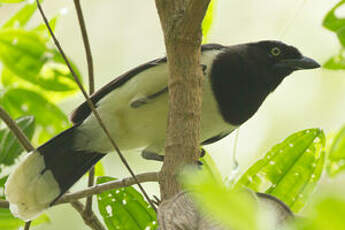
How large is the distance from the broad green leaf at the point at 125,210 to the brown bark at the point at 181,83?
0.40 m

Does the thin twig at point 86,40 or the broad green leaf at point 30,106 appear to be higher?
the thin twig at point 86,40

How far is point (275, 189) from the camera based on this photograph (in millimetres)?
1820

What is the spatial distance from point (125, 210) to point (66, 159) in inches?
37.6

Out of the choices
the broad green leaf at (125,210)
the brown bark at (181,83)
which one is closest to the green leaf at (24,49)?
the broad green leaf at (125,210)

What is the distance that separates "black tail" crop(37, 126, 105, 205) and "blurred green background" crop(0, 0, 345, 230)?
71.8 inches

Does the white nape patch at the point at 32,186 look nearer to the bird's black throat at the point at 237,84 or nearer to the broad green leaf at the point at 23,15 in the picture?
the broad green leaf at the point at 23,15

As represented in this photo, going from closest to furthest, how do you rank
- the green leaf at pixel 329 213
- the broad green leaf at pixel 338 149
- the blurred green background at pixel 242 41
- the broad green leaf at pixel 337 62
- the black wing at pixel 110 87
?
the green leaf at pixel 329 213, the broad green leaf at pixel 338 149, the broad green leaf at pixel 337 62, the black wing at pixel 110 87, the blurred green background at pixel 242 41

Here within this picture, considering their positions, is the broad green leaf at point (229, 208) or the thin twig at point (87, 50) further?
the thin twig at point (87, 50)

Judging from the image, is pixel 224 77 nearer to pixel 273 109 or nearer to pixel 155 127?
pixel 155 127

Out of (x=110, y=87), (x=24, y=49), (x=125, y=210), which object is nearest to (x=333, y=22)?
(x=125, y=210)

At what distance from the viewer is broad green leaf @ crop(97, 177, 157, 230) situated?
1932 mm

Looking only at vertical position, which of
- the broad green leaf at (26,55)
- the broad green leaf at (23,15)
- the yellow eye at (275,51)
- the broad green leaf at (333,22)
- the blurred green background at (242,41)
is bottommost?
the blurred green background at (242,41)

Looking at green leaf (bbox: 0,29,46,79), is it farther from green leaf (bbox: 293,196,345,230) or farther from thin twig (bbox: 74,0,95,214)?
green leaf (bbox: 293,196,345,230)

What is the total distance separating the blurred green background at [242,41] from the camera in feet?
17.8
